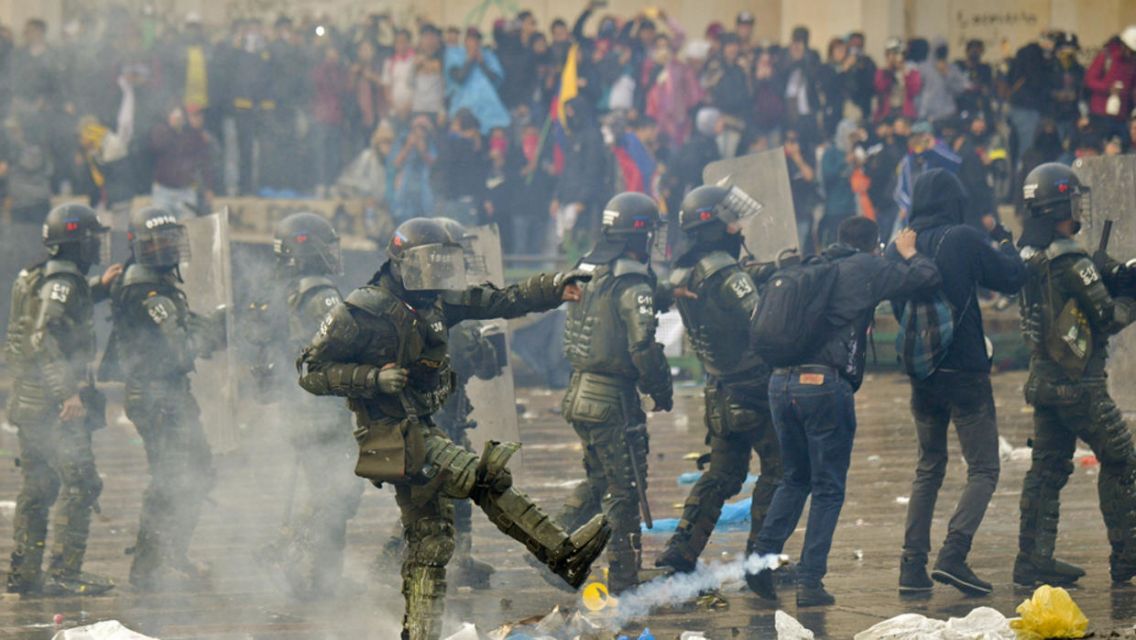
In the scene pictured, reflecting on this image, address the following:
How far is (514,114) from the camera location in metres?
19.4

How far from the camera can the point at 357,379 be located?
768 cm

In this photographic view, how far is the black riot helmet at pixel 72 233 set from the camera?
10211mm

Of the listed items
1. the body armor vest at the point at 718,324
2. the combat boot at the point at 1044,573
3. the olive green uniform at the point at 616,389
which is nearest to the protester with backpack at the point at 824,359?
the body armor vest at the point at 718,324

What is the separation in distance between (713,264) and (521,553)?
2.26 m

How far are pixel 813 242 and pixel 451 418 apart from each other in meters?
8.44

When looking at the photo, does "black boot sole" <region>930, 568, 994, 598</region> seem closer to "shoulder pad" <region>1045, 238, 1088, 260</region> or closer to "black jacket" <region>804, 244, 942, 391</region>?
"black jacket" <region>804, 244, 942, 391</region>

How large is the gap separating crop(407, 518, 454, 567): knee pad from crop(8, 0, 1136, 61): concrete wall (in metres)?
15.1

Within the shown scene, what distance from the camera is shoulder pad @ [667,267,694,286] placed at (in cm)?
997

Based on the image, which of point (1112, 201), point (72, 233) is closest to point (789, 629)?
point (1112, 201)

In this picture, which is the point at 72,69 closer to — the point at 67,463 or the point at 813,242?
the point at 813,242

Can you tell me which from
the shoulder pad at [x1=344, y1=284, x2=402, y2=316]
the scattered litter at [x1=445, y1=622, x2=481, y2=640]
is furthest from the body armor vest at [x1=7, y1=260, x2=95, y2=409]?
the scattered litter at [x1=445, y1=622, x2=481, y2=640]

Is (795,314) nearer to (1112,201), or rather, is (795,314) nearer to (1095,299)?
(1095,299)

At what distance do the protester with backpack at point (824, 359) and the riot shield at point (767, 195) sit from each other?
173cm

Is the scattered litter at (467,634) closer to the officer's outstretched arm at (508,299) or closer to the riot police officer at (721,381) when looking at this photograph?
the officer's outstretched arm at (508,299)
